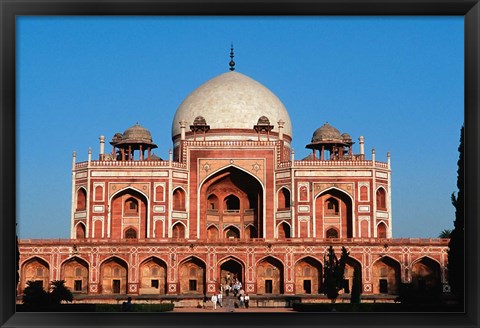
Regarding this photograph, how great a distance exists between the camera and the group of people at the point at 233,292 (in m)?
26.9

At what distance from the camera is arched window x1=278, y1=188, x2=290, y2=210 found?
117ft

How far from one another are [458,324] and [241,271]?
84.0 ft

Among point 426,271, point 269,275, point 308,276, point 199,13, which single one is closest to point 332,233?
point 308,276

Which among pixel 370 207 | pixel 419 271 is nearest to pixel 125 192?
pixel 370 207

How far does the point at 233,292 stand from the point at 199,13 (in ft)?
79.4

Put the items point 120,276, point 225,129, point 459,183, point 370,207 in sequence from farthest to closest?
point 225,129 → point 370,207 → point 120,276 → point 459,183

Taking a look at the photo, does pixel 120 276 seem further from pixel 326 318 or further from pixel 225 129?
pixel 326 318

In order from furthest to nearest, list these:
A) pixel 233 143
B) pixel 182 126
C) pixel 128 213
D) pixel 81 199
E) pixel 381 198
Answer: pixel 182 126
pixel 233 143
pixel 381 198
pixel 81 199
pixel 128 213

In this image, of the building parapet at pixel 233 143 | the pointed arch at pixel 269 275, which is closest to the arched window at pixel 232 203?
the building parapet at pixel 233 143

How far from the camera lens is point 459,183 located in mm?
19359

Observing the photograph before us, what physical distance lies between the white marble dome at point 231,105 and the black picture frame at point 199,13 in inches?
1270

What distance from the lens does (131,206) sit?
3578cm

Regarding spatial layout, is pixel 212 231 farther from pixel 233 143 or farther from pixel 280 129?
pixel 280 129

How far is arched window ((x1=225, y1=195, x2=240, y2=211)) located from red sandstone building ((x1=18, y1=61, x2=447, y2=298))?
6 centimetres
